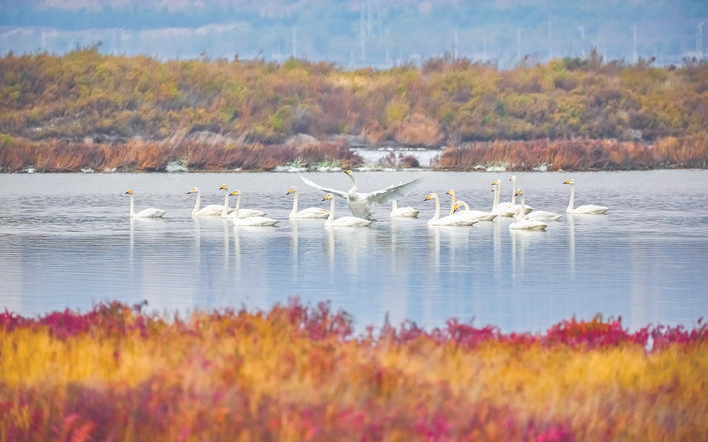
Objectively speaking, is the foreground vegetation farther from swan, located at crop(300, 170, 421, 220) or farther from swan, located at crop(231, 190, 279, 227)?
swan, located at crop(231, 190, 279, 227)

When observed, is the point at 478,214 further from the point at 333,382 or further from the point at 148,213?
the point at 333,382

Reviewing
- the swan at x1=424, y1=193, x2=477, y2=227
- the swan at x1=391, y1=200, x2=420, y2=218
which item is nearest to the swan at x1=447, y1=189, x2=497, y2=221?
the swan at x1=424, y1=193, x2=477, y2=227

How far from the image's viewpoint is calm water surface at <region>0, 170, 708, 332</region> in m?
13.6

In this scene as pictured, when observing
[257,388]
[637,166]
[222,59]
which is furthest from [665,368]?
[222,59]

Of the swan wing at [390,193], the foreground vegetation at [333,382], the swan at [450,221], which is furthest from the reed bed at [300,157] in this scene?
the foreground vegetation at [333,382]

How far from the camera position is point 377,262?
1806 cm

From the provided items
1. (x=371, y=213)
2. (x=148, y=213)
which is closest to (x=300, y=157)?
(x=148, y=213)

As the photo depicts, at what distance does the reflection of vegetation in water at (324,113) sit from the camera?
1805 inches

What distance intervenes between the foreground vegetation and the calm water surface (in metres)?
1.70

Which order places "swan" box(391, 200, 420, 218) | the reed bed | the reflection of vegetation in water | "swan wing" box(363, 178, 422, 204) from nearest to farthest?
"swan wing" box(363, 178, 422, 204) → "swan" box(391, 200, 420, 218) → the reed bed → the reflection of vegetation in water

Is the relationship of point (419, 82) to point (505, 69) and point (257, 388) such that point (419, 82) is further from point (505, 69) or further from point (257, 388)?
point (257, 388)

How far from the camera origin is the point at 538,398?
8.04 meters

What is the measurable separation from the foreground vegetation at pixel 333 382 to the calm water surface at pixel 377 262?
1696 mm

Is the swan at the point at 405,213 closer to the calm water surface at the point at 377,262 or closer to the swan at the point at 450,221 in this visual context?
the calm water surface at the point at 377,262
